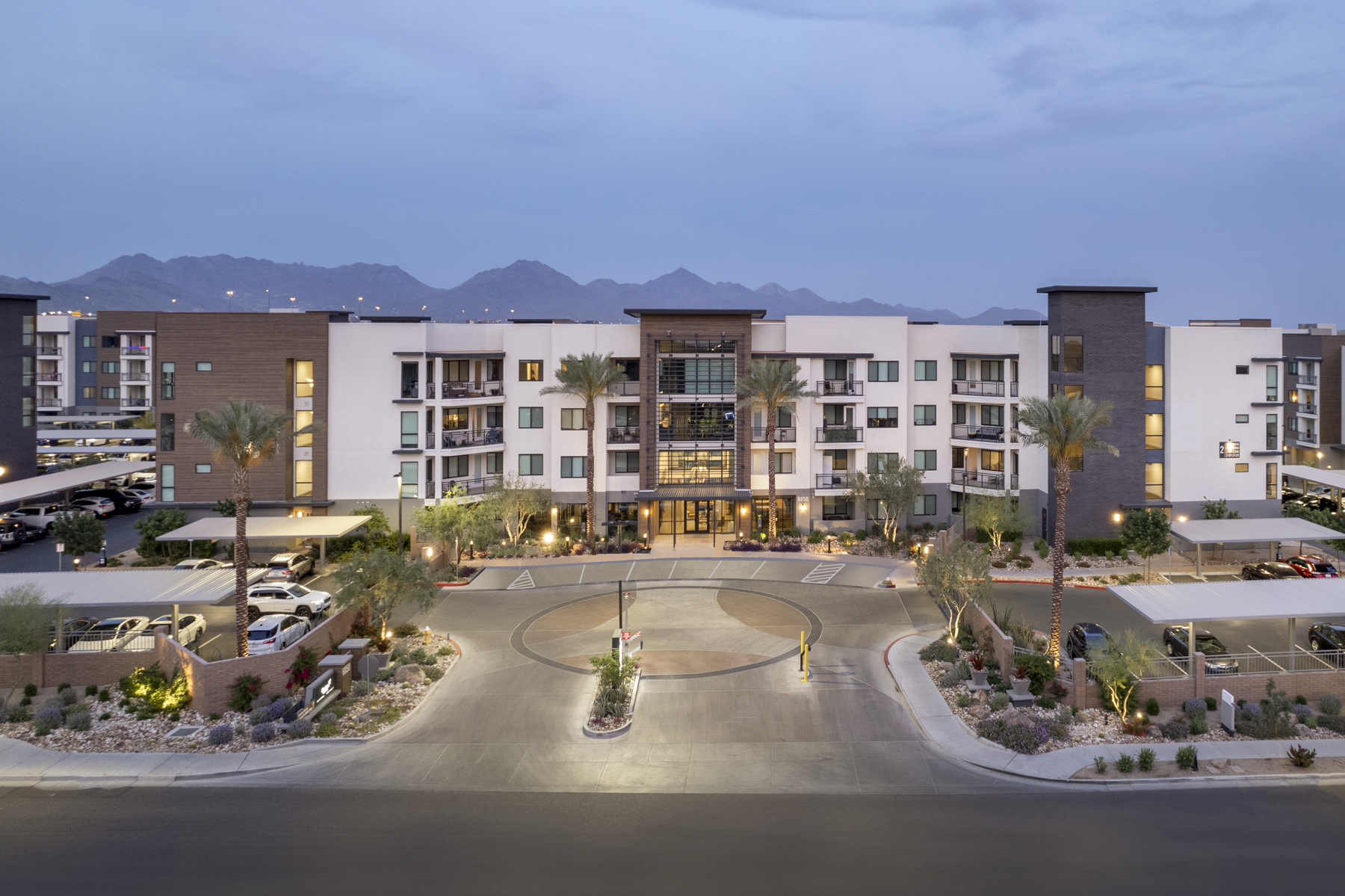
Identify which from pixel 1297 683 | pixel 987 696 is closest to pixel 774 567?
pixel 987 696

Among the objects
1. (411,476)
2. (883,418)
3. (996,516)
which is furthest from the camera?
(883,418)

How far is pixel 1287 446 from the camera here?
237 feet

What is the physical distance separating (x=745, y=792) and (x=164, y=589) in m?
21.9

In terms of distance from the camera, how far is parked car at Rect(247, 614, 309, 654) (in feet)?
98.8

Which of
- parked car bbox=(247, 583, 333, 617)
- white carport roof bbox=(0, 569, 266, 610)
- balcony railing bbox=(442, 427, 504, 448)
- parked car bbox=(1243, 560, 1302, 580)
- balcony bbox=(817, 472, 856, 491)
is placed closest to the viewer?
white carport roof bbox=(0, 569, 266, 610)

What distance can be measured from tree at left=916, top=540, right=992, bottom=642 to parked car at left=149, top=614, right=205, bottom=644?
28743 mm

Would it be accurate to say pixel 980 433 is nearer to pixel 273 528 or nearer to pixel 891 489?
pixel 891 489

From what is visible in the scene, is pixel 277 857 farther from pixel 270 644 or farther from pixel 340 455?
pixel 340 455

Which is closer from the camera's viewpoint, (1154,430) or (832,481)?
(1154,430)

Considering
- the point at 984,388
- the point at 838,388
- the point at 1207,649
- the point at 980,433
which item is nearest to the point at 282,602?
the point at 838,388

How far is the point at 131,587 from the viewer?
29344mm

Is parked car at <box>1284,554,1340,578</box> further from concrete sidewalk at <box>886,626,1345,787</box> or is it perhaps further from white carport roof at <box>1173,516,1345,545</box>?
concrete sidewalk at <box>886,626,1345,787</box>

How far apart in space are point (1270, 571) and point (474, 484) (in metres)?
43.7

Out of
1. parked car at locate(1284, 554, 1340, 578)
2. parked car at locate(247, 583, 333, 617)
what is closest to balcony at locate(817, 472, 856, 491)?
parked car at locate(1284, 554, 1340, 578)
